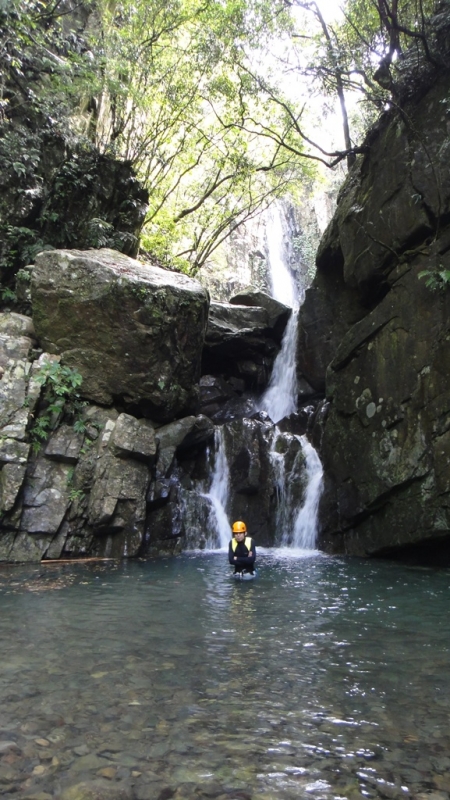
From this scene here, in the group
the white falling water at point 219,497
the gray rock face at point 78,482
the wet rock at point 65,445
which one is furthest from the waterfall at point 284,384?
the wet rock at point 65,445

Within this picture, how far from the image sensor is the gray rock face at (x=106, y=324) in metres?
13.2

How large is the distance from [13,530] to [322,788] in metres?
9.74

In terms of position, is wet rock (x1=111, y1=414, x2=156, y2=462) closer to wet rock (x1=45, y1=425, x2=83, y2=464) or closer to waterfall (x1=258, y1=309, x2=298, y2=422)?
wet rock (x1=45, y1=425, x2=83, y2=464)

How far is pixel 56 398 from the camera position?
12.6 m

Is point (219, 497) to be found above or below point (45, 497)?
above

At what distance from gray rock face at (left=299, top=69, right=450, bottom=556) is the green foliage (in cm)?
641

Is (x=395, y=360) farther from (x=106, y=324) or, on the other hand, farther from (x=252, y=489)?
(x=106, y=324)

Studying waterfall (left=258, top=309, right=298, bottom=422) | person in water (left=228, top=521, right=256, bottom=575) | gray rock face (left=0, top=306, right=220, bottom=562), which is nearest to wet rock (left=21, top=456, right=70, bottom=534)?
gray rock face (left=0, top=306, right=220, bottom=562)

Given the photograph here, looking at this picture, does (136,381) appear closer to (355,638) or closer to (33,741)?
(355,638)

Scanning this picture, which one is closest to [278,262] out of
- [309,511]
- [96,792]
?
[309,511]

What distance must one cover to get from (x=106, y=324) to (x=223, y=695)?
10.4m

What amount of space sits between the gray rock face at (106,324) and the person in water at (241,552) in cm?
492

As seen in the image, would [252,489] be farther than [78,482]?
→ Yes

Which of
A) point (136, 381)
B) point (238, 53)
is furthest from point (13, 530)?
point (238, 53)
